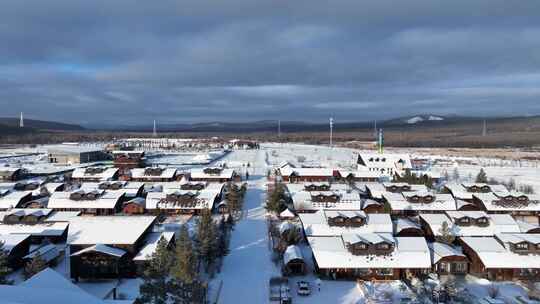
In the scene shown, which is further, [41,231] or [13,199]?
[13,199]

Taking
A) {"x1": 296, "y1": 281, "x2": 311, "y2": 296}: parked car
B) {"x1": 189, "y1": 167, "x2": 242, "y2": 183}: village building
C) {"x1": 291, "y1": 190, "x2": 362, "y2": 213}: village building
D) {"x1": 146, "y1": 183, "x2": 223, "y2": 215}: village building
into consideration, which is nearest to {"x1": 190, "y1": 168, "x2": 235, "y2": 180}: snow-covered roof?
{"x1": 189, "y1": 167, "x2": 242, "y2": 183}: village building

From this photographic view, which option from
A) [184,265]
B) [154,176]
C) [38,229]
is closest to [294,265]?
[184,265]

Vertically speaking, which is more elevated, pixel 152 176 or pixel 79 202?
pixel 152 176

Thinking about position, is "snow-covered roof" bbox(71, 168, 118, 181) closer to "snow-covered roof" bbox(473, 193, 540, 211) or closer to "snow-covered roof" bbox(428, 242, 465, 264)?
"snow-covered roof" bbox(428, 242, 465, 264)

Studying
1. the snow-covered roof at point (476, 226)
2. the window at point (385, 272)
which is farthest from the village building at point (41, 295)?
the snow-covered roof at point (476, 226)

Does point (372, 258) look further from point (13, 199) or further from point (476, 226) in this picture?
point (13, 199)

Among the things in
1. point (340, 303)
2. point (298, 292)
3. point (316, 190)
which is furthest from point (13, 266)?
point (316, 190)

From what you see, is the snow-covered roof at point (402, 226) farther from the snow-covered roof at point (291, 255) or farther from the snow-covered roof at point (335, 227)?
the snow-covered roof at point (291, 255)

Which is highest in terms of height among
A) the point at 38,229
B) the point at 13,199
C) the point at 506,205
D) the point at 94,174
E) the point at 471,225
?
the point at 94,174
